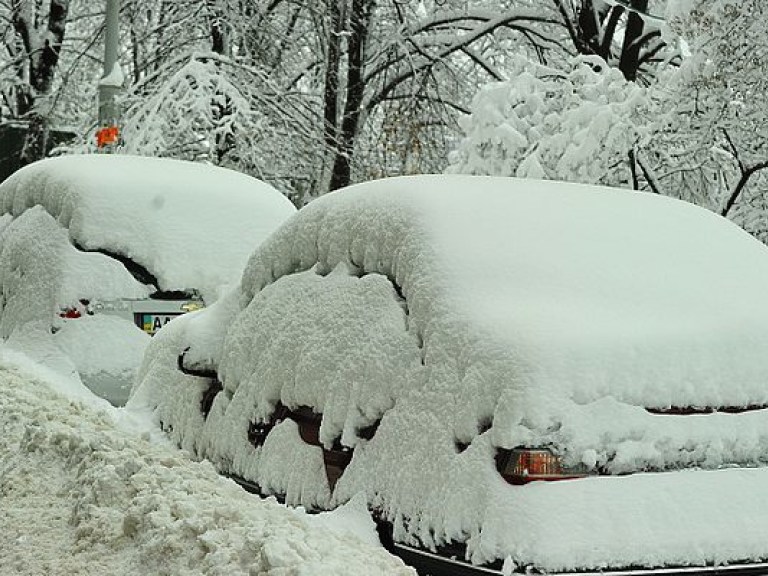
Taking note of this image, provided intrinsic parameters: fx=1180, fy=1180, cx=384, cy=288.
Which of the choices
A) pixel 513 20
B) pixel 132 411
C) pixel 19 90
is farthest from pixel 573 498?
pixel 19 90

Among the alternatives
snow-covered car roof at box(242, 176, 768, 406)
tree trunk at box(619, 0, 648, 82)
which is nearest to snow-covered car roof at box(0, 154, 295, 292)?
snow-covered car roof at box(242, 176, 768, 406)

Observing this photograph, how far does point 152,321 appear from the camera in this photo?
313 inches

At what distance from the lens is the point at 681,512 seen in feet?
11.9

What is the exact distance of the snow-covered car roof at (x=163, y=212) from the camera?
26.3 feet

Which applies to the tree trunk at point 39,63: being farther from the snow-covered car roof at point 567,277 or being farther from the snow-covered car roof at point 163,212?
A: the snow-covered car roof at point 567,277

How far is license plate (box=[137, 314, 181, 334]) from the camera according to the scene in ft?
26.0

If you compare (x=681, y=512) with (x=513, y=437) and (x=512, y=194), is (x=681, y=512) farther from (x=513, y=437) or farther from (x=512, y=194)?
(x=512, y=194)

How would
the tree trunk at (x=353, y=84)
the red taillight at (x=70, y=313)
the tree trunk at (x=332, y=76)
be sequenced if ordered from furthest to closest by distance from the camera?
the tree trunk at (x=353, y=84)
the tree trunk at (x=332, y=76)
the red taillight at (x=70, y=313)

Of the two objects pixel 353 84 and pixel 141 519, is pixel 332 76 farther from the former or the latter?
pixel 141 519

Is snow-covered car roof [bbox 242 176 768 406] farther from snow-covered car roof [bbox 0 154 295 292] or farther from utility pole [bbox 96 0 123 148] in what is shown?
utility pole [bbox 96 0 123 148]

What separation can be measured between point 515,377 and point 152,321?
4.75 meters

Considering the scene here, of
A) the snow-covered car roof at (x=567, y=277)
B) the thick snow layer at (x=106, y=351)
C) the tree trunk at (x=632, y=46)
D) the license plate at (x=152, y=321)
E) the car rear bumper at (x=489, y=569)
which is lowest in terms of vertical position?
the thick snow layer at (x=106, y=351)

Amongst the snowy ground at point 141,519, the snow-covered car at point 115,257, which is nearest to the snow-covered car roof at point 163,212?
the snow-covered car at point 115,257

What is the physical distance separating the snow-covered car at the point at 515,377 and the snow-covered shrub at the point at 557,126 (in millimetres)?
5941
